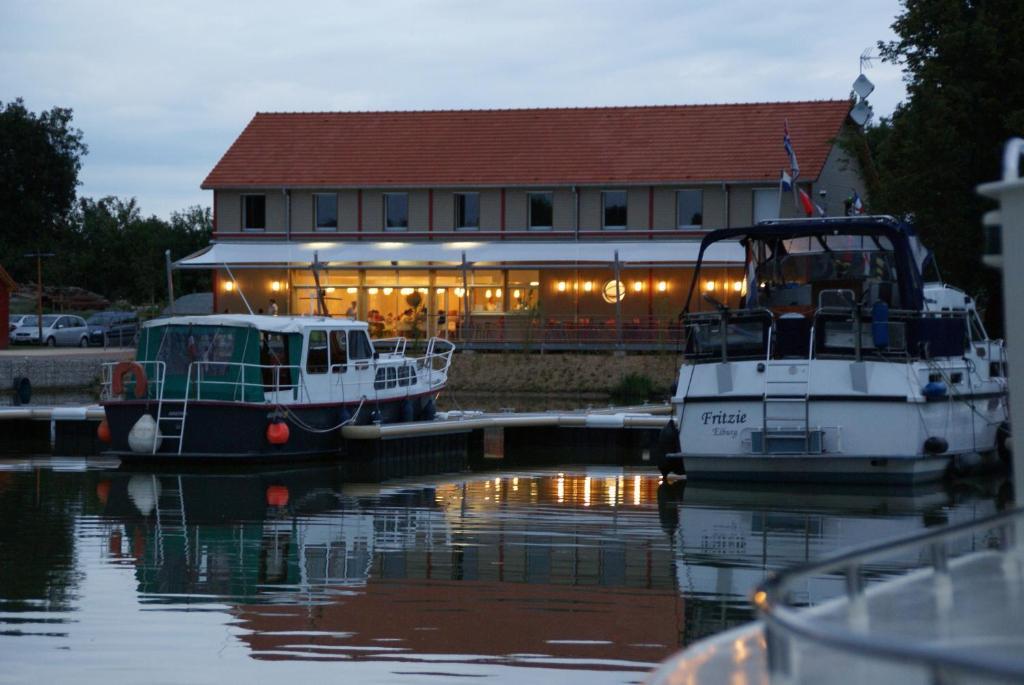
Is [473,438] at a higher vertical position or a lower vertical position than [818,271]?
lower

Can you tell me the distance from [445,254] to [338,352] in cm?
2776

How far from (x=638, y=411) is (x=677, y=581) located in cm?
1824

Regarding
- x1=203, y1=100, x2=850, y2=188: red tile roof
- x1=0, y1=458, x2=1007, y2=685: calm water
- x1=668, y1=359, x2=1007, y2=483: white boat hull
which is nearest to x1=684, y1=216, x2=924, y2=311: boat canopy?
x1=668, y1=359, x2=1007, y2=483: white boat hull

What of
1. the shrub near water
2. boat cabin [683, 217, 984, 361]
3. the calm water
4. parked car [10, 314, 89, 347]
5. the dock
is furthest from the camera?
parked car [10, 314, 89, 347]

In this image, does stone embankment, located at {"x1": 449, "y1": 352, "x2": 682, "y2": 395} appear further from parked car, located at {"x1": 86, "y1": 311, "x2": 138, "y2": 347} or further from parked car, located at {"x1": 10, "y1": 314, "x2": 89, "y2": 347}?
parked car, located at {"x1": 10, "y1": 314, "x2": 89, "y2": 347}

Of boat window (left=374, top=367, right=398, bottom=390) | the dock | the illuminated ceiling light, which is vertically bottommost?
the dock

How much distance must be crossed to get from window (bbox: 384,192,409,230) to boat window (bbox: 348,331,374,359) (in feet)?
94.3

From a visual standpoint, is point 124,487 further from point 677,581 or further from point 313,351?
point 677,581

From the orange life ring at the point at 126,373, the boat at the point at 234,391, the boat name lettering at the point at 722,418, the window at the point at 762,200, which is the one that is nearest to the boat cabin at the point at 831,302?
the boat name lettering at the point at 722,418

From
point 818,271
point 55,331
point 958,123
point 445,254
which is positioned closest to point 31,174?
point 55,331

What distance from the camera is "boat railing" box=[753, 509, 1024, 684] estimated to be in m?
3.85

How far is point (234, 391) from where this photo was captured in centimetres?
2445

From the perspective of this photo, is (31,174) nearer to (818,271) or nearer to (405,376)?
(405,376)

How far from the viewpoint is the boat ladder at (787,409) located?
20.7 meters
